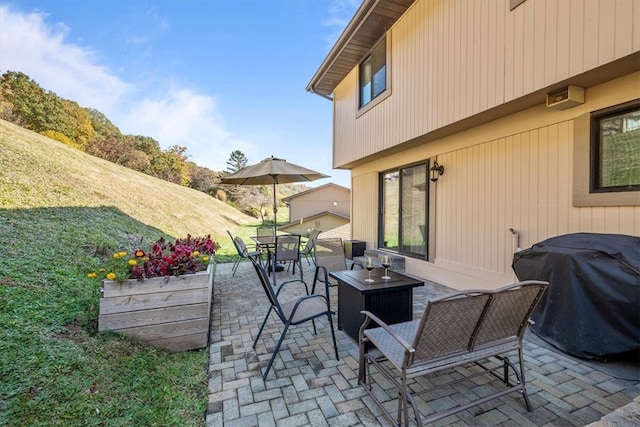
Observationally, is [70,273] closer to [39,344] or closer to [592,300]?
[39,344]

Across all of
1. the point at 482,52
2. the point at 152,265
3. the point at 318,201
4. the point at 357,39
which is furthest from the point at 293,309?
the point at 318,201

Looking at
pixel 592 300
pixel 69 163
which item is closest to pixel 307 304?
pixel 592 300

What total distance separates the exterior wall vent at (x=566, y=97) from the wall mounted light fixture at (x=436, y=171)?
2.07 metres

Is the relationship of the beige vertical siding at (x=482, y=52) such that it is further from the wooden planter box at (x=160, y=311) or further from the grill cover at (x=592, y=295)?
the wooden planter box at (x=160, y=311)

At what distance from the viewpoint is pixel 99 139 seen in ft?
86.9

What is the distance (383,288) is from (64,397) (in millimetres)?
2566

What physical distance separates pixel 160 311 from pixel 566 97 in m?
4.89

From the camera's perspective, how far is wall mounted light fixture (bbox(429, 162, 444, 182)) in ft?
17.3

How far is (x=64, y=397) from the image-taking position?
1.87 meters

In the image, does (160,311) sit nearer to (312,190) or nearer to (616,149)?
(616,149)

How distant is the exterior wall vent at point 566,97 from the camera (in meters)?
3.09

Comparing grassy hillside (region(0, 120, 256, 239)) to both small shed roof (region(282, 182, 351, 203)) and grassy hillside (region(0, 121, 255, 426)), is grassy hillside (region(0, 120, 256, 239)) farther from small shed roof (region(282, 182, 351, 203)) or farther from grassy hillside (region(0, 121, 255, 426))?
small shed roof (region(282, 182, 351, 203))

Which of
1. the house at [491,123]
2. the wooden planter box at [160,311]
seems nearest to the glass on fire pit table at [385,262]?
the wooden planter box at [160,311]

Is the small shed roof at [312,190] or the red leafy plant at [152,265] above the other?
the small shed roof at [312,190]
